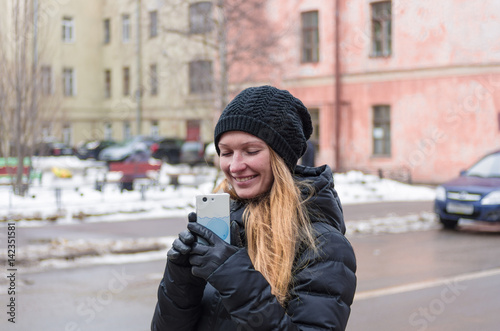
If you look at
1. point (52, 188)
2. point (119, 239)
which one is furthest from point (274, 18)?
point (119, 239)

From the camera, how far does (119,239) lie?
470 inches

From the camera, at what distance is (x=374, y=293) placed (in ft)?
25.6

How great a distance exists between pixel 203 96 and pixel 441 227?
16.8 meters

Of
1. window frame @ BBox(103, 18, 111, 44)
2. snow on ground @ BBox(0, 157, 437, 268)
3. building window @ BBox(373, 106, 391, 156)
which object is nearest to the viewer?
snow on ground @ BBox(0, 157, 437, 268)

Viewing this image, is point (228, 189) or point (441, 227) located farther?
point (441, 227)

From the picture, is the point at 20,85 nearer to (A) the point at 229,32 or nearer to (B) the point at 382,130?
(A) the point at 229,32

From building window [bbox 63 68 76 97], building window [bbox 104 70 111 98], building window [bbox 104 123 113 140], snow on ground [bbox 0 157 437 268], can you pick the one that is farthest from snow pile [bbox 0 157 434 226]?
building window [bbox 104 70 111 98]

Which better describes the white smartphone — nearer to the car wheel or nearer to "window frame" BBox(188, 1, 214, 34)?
the car wheel

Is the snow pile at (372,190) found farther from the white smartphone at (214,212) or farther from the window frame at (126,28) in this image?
the window frame at (126,28)

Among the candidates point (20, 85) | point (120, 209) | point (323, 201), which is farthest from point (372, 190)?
point (323, 201)

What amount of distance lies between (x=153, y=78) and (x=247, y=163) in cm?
4075

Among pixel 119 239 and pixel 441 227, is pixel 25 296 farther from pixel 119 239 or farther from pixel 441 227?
pixel 441 227

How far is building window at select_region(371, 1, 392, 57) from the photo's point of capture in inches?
1039

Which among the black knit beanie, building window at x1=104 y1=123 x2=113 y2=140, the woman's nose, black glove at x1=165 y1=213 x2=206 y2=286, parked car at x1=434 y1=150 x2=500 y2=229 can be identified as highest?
building window at x1=104 y1=123 x2=113 y2=140
